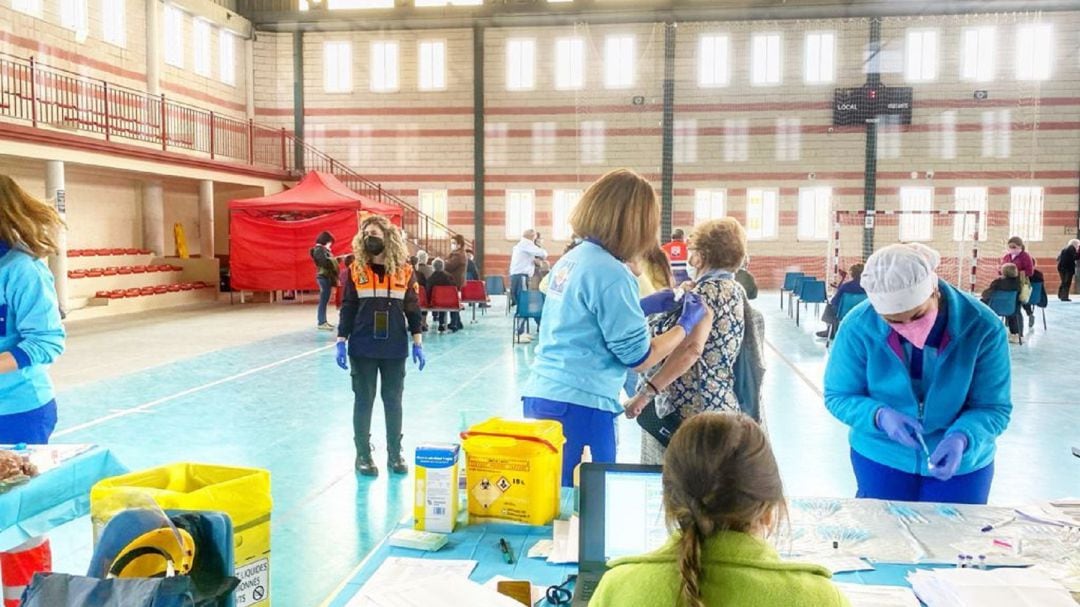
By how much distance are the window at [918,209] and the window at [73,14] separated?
18216 millimetres

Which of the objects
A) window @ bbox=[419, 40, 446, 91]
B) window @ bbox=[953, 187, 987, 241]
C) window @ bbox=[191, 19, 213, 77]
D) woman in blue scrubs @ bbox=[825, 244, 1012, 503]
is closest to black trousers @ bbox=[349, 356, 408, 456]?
woman in blue scrubs @ bbox=[825, 244, 1012, 503]

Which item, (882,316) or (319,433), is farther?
(319,433)

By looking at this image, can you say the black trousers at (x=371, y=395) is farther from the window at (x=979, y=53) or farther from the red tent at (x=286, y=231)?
the window at (x=979, y=53)

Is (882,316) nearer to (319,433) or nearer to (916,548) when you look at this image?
(916,548)

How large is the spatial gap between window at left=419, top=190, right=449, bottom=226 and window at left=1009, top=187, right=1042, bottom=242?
13.9m

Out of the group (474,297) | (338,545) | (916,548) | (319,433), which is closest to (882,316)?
(916,548)

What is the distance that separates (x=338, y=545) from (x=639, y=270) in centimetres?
190

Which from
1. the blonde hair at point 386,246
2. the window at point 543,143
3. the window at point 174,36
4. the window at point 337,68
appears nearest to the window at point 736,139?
the window at point 543,143

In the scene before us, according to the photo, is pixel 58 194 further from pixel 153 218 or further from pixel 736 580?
pixel 736 580

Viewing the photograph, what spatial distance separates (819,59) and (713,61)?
8.24 feet

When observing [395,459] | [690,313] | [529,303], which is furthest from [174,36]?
[690,313]

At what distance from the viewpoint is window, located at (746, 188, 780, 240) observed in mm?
20406

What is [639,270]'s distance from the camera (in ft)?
12.4

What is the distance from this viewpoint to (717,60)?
2038 cm
